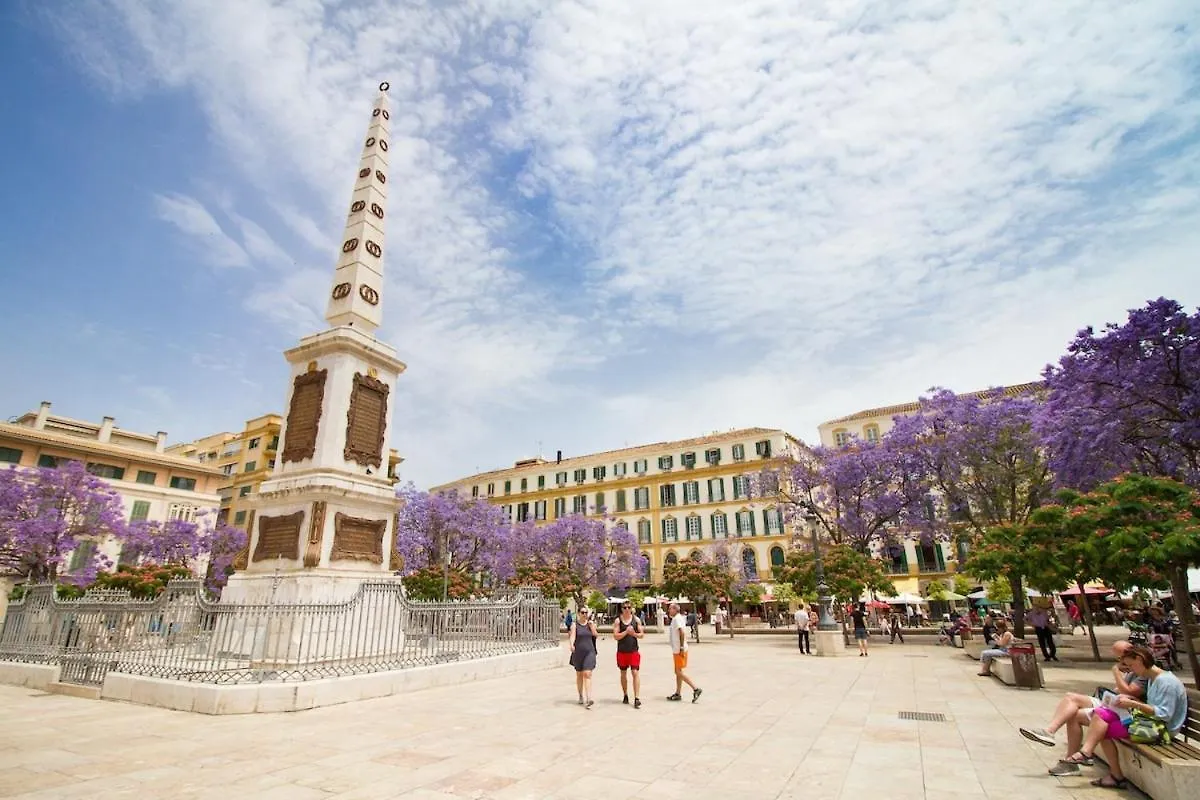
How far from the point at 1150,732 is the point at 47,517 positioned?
32.9 m

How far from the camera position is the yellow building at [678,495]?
44.9m

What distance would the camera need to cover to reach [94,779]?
5.33 meters

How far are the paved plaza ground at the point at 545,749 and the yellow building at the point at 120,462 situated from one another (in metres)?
32.3

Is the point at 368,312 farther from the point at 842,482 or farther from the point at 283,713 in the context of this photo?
the point at 842,482

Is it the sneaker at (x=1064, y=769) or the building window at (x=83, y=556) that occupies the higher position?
the building window at (x=83, y=556)

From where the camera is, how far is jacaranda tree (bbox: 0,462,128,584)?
76.6 feet

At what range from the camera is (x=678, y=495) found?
162 ft

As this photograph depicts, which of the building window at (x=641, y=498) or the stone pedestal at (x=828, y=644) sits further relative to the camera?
the building window at (x=641, y=498)

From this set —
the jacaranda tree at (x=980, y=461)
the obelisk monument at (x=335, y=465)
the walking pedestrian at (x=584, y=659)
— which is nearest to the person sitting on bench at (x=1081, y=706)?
the walking pedestrian at (x=584, y=659)

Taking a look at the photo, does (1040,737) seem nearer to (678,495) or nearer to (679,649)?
(679,649)

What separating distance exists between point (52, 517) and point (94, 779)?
25.8 meters

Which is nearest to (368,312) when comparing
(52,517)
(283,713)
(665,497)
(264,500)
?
(264,500)

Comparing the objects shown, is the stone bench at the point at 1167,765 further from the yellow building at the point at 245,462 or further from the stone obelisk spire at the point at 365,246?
the yellow building at the point at 245,462

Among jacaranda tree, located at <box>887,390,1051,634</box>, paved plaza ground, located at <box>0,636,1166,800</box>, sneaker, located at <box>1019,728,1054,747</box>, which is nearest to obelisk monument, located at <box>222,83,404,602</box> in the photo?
paved plaza ground, located at <box>0,636,1166,800</box>
